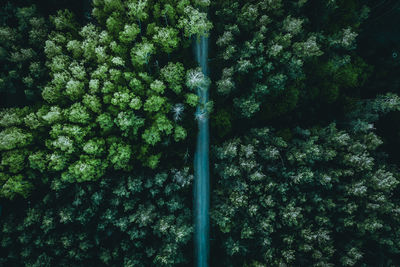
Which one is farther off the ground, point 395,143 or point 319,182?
point 395,143

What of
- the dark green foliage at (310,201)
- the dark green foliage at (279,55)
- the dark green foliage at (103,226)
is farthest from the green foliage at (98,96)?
the dark green foliage at (310,201)

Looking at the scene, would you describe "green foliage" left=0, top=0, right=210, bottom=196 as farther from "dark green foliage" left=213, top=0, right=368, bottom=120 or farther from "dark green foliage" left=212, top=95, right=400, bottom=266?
"dark green foliage" left=212, top=95, right=400, bottom=266

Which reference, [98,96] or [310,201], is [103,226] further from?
[310,201]

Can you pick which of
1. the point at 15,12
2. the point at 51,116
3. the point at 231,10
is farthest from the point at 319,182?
the point at 15,12

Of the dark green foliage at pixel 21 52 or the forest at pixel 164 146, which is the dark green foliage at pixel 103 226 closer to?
the forest at pixel 164 146

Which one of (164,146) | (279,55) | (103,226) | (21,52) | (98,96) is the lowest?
(103,226)

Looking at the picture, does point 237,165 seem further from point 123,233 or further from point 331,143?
point 123,233

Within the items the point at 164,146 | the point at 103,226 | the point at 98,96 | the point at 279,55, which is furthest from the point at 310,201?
the point at 98,96
